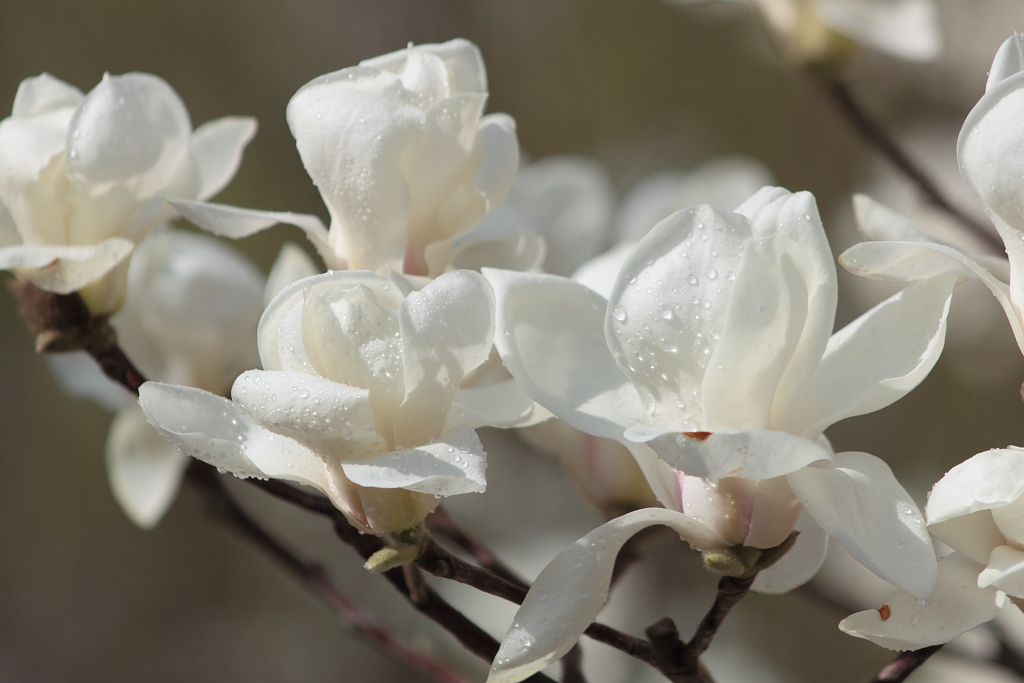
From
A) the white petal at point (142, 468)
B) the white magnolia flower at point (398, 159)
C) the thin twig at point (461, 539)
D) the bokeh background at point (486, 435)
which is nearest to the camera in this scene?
the white magnolia flower at point (398, 159)

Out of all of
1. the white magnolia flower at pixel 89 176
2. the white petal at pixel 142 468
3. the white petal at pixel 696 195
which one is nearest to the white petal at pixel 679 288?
the white magnolia flower at pixel 89 176

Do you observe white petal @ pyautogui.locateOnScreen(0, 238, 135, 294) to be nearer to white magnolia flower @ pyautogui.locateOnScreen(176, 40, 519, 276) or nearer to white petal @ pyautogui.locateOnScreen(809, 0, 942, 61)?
white magnolia flower @ pyautogui.locateOnScreen(176, 40, 519, 276)

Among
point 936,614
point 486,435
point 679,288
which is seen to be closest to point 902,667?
point 936,614

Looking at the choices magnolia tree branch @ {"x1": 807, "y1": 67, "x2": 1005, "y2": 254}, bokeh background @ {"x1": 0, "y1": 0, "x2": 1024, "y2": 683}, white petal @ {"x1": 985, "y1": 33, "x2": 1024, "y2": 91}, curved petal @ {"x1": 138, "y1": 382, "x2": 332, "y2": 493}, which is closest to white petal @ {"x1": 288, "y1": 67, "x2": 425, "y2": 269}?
curved petal @ {"x1": 138, "y1": 382, "x2": 332, "y2": 493}

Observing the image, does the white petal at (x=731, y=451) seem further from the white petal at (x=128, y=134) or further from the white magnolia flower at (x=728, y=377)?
the white petal at (x=128, y=134)

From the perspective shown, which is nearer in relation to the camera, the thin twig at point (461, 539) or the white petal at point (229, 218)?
the white petal at point (229, 218)

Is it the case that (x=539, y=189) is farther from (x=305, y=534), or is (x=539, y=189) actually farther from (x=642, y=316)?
(x=305, y=534)

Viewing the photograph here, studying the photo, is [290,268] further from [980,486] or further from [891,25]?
[891,25]
